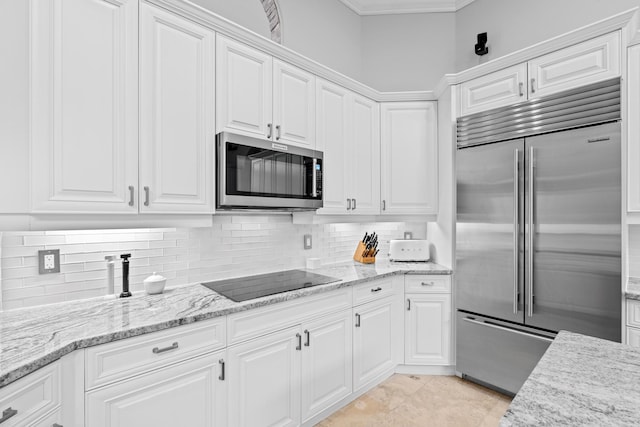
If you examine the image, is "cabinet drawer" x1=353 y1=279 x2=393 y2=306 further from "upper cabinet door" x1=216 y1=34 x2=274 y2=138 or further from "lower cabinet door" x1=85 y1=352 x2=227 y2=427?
"upper cabinet door" x1=216 y1=34 x2=274 y2=138

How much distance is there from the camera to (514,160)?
2.37 meters

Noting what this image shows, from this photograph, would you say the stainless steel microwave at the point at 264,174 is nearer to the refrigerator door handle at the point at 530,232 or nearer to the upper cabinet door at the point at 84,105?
the upper cabinet door at the point at 84,105

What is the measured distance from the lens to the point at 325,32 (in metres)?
3.21

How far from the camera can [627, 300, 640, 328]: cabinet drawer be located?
1.93 m

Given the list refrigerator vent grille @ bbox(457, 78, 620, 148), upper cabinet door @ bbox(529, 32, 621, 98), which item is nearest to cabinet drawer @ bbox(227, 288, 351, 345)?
refrigerator vent grille @ bbox(457, 78, 620, 148)

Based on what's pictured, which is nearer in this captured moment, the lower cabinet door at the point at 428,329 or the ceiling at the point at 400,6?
the lower cabinet door at the point at 428,329

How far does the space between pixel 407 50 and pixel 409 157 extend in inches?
50.2

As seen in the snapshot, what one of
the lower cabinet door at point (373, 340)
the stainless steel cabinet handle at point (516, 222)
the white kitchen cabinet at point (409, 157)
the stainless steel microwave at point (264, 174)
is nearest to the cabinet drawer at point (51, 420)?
the stainless steel microwave at point (264, 174)

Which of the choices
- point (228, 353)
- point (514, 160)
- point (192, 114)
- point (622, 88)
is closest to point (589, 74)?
point (622, 88)

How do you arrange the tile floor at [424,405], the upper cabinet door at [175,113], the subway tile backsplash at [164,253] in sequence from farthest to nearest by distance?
the tile floor at [424,405] < the upper cabinet door at [175,113] < the subway tile backsplash at [164,253]

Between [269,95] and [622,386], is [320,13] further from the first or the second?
[622,386]

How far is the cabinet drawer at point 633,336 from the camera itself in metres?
1.92

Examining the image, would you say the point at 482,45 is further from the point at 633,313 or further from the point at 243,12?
the point at 633,313

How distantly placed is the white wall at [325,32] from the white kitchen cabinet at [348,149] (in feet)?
2.15
